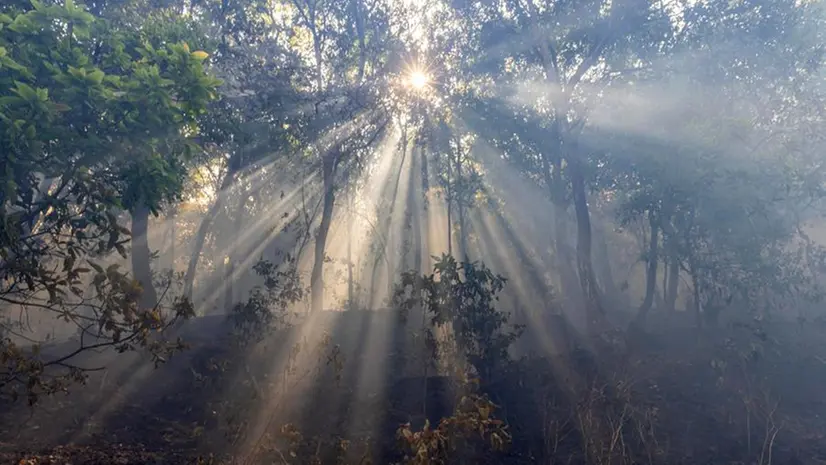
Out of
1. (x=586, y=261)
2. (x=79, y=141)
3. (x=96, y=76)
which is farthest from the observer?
(x=586, y=261)

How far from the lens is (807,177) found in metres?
15.3

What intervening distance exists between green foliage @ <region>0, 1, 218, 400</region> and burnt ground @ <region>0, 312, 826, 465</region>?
2654mm

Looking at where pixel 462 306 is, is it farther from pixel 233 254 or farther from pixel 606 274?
pixel 606 274

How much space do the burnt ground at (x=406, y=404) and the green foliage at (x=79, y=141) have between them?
2.65 m

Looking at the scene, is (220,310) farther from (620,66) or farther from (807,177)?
(807,177)

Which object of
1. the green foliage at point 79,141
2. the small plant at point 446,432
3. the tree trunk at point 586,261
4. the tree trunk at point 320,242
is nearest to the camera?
the green foliage at point 79,141

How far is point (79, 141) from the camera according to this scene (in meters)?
5.66

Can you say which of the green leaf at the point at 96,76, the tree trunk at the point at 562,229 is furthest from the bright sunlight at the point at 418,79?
the green leaf at the point at 96,76

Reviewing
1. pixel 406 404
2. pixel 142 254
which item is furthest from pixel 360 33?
pixel 406 404

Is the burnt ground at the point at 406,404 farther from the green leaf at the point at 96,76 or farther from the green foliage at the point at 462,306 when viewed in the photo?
the green leaf at the point at 96,76

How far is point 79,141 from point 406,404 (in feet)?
26.0

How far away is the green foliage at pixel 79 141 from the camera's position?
16.5 ft

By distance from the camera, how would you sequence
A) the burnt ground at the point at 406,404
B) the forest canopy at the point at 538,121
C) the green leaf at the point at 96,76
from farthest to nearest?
the forest canopy at the point at 538,121 → the burnt ground at the point at 406,404 → the green leaf at the point at 96,76

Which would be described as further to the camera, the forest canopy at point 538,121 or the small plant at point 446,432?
the forest canopy at point 538,121
